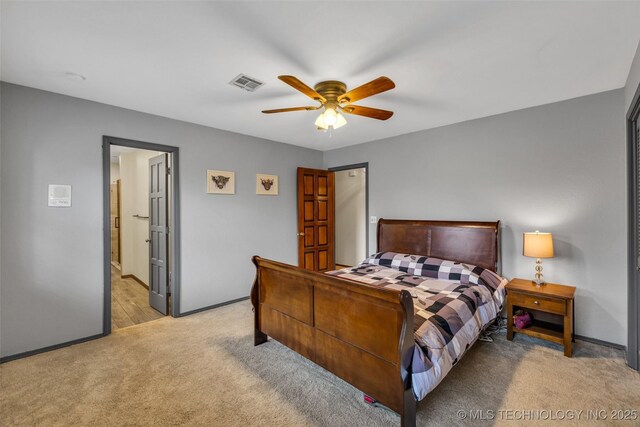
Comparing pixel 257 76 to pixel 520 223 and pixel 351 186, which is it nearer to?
pixel 520 223

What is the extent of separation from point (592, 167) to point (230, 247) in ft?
14.1

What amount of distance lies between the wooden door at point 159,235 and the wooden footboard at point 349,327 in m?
1.76

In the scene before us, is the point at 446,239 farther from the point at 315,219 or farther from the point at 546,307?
the point at 315,219

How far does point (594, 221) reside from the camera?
285 centimetres

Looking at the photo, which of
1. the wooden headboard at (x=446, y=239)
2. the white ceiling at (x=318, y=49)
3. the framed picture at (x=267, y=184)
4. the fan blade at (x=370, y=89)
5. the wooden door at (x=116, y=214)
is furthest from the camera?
the wooden door at (x=116, y=214)

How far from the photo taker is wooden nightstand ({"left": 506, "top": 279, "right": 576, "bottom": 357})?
2.61 m

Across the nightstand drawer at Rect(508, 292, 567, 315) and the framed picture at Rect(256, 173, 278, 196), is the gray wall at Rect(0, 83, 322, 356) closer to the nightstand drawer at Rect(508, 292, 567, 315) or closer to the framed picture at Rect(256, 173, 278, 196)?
the framed picture at Rect(256, 173, 278, 196)

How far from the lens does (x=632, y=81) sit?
231cm

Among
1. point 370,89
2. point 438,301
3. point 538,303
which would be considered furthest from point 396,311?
point 538,303

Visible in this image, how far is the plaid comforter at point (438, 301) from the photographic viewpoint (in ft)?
6.01

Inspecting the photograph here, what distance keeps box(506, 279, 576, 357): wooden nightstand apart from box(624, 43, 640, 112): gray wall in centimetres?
175

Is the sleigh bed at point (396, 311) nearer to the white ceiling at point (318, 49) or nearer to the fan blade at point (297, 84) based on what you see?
the fan blade at point (297, 84)

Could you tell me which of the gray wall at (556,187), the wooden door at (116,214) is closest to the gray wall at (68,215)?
the gray wall at (556,187)

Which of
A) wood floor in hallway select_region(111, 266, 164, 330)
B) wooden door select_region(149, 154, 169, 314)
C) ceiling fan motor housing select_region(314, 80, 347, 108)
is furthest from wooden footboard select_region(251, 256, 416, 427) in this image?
wood floor in hallway select_region(111, 266, 164, 330)
